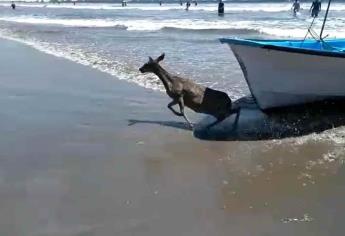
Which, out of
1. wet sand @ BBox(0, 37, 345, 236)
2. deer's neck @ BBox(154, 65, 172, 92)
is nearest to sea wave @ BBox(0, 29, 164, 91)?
wet sand @ BBox(0, 37, 345, 236)

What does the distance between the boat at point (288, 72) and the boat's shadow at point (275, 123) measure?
0.18 meters

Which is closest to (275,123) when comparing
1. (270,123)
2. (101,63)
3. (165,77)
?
→ (270,123)

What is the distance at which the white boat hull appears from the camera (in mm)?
8250

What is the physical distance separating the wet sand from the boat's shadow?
212 millimetres

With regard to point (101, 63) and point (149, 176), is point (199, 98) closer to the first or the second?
point (149, 176)

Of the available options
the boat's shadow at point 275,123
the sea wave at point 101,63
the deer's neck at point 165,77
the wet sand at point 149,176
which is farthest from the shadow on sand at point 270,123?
the sea wave at point 101,63

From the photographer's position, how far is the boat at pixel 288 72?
8156 millimetres

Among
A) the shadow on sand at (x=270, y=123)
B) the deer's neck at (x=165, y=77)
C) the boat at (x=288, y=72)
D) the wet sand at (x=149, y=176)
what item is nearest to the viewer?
the wet sand at (x=149, y=176)

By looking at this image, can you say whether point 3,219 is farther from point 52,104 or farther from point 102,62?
point 102,62

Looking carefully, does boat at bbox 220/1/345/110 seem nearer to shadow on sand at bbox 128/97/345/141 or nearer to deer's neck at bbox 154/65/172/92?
shadow on sand at bbox 128/97/345/141

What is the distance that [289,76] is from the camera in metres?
8.55

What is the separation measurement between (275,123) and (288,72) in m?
0.78

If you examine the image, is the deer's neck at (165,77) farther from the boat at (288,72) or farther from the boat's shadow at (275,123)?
the boat at (288,72)

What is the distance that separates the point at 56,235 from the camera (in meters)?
4.63
